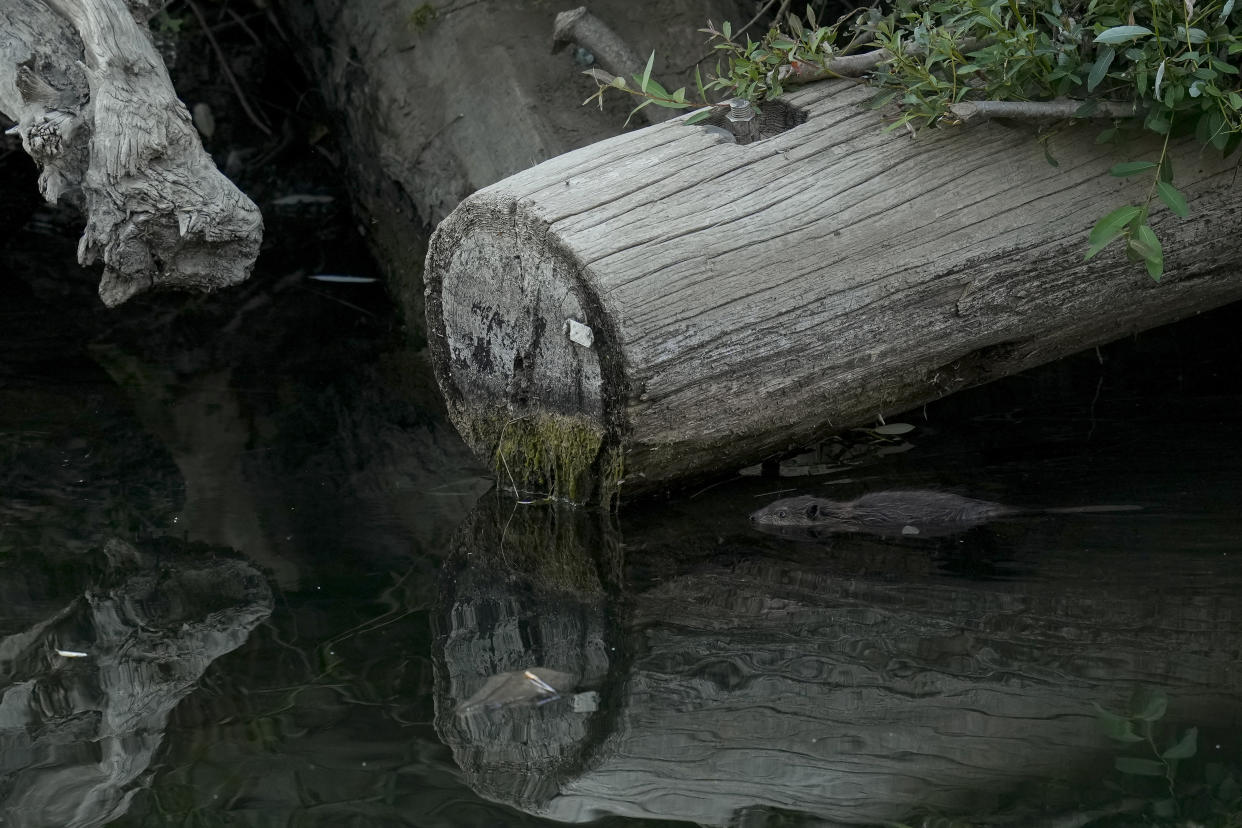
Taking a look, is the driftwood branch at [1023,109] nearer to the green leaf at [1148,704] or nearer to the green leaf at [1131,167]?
the green leaf at [1131,167]

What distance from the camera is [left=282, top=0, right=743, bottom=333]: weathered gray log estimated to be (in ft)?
21.2

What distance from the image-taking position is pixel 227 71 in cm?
830

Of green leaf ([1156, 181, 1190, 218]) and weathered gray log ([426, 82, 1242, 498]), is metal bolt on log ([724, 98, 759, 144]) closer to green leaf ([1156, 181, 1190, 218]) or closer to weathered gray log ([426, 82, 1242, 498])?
weathered gray log ([426, 82, 1242, 498])

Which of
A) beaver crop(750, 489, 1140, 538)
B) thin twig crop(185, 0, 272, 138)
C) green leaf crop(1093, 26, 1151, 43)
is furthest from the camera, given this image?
thin twig crop(185, 0, 272, 138)

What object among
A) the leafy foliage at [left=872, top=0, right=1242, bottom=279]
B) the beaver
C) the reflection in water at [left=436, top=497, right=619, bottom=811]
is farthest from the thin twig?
the beaver

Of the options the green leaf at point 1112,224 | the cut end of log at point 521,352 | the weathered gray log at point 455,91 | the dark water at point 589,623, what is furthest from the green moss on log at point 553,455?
the weathered gray log at point 455,91

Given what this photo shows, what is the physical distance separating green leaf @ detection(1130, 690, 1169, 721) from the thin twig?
274 inches

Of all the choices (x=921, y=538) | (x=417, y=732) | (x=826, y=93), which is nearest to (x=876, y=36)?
(x=826, y=93)

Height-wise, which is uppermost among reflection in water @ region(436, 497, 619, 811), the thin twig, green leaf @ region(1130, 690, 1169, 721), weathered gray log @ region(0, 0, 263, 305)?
the thin twig

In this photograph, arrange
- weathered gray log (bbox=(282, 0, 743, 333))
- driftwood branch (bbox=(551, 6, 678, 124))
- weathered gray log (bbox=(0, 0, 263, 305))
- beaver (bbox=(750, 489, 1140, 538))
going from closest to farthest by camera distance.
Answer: beaver (bbox=(750, 489, 1140, 538)), weathered gray log (bbox=(0, 0, 263, 305)), driftwood branch (bbox=(551, 6, 678, 124)), weathered gray log (bbox=(282, 0, 743, 333))

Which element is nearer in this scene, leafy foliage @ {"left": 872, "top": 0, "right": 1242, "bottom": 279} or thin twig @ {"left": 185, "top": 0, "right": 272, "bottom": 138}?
leafy foliage @ {"left": 872, "top": 0, "right": 1242, "bottom": 279}

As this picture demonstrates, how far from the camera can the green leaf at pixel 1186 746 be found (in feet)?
9.14

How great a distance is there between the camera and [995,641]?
3355 mm

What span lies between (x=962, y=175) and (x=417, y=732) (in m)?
2.48
